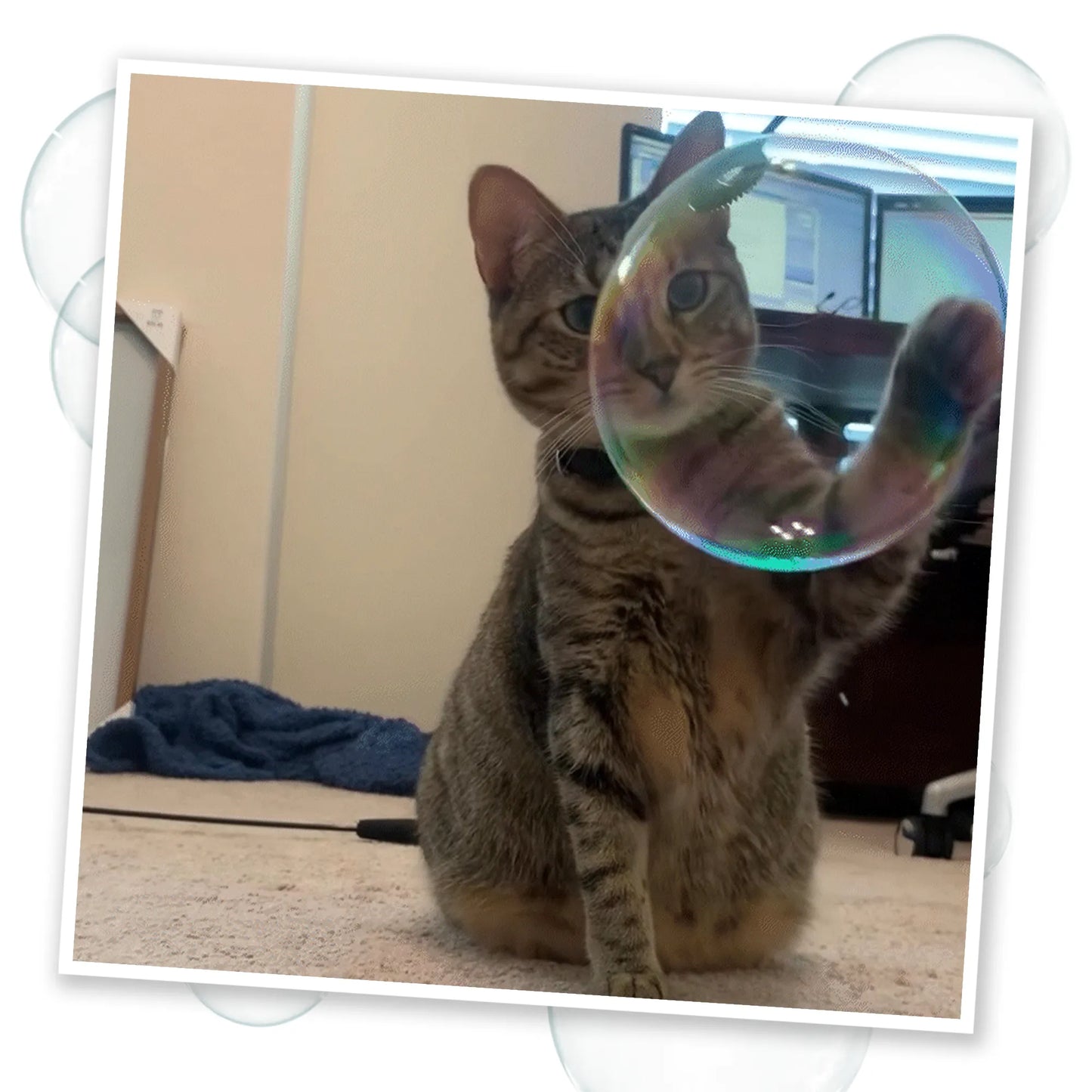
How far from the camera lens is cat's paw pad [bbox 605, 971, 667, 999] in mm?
799

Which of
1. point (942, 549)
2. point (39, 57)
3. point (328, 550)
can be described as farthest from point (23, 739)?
point (942, 549)

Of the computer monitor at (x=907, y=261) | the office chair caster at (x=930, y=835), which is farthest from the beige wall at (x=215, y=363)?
the office chair caster at (x=930, y=835)

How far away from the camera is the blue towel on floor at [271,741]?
39.6 inches

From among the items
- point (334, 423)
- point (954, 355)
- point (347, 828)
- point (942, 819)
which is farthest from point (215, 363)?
point (942, 819)

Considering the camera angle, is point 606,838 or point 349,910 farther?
point 349,910

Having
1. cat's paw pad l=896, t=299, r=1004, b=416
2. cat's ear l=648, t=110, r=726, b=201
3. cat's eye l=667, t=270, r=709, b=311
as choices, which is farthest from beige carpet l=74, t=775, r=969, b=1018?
cat's ear l=648, t=110, r=726, b=201

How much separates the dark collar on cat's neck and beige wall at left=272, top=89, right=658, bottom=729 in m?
0.07

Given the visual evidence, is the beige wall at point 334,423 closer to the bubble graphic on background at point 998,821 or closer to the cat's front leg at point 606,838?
the cat's front leg at point 606,838

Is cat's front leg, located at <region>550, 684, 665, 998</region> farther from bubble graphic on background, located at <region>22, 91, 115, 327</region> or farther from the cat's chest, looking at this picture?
bubble graphic on background, located at <region>22, 91, 115, 327</region>

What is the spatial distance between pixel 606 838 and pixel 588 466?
330 mm

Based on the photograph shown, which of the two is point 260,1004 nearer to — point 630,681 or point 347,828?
point 347,828

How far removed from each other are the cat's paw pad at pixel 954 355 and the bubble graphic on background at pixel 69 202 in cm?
68

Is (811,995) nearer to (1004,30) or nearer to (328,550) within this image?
(328,550)

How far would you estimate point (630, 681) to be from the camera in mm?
850
